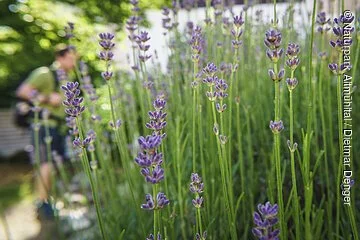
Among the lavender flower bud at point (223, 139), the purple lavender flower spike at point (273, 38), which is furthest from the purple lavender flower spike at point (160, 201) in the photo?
the purple lavender flower spike at point (273, 38)

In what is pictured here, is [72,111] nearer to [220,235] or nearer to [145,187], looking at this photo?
[220,235]

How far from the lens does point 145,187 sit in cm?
181

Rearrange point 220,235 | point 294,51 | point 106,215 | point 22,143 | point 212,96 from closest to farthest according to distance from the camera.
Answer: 1. point 294,51
2. point 212,96
3. point 220,235
4. point 106,215
5. point 22,143

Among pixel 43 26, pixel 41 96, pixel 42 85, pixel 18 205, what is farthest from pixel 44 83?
pixel 43 26

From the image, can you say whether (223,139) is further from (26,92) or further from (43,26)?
(43,26)

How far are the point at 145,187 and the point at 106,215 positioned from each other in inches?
7.8

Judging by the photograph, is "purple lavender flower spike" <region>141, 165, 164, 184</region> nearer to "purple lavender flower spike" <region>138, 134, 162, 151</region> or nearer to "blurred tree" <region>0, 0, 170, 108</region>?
"purple lavender flower spike" <region>138, 134, 162, 151</region>

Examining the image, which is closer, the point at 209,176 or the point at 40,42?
the point at 209,176

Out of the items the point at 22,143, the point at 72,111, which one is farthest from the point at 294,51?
the point at 22,143

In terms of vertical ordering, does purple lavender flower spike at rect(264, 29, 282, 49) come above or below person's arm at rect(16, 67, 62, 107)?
above

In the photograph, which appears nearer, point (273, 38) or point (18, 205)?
point (273, 38)

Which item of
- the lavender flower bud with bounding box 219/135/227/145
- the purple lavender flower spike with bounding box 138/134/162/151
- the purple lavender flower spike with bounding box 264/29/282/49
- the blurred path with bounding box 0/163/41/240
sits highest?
the purple lavender flower spike with bounding box 264/29/282/49

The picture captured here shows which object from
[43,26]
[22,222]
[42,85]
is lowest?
[22,222]

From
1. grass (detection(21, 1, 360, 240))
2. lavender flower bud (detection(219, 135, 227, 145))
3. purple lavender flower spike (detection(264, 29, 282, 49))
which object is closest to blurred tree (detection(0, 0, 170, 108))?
grass (detection(21, 1, 360, 240))
